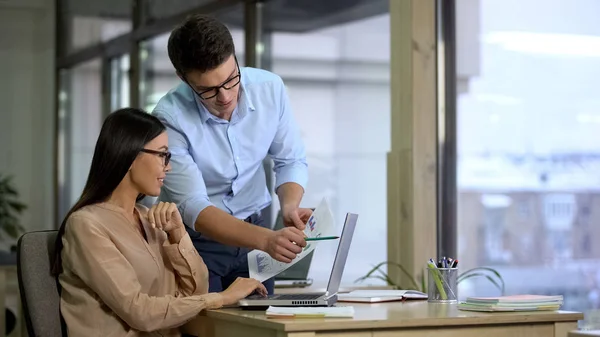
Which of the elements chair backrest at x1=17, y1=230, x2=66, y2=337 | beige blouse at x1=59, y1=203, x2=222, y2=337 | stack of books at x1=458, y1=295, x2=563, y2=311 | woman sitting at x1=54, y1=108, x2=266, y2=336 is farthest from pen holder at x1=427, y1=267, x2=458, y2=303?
chair backrest at x1=17, y1=230, x2=66, y2=337

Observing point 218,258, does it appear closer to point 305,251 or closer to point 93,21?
point 305,251

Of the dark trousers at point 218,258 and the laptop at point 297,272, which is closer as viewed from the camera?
the dark trousers at point 218,258

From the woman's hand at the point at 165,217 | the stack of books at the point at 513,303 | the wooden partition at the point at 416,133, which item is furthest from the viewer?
the wooden partition at the point at 416,133

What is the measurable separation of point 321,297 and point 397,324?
1.12 ft

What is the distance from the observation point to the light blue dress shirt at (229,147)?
2.63m

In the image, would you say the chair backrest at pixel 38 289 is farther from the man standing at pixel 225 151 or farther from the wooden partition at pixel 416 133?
the wooden partition at pixel 416 133

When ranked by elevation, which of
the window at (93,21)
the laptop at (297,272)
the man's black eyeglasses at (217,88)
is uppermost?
the window at (93,21)

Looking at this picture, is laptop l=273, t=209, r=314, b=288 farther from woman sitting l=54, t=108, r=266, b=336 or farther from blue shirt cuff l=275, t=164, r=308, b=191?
woman sitting l=54, t=108, r=266, b=336

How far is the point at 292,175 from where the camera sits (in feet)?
9.42

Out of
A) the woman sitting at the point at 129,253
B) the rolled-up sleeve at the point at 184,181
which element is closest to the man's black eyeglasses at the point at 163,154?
the woman sitting at the point at 129,253

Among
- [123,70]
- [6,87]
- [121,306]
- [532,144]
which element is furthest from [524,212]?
[6,87]

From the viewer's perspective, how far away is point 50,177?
302 inches

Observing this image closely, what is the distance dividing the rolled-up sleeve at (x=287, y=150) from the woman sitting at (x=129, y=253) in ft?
1.50

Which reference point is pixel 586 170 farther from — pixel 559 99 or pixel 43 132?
pixel 43 132
